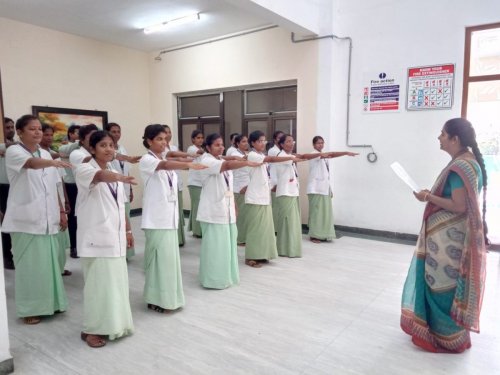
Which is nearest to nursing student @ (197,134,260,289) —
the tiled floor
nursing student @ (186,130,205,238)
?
the tiled floor

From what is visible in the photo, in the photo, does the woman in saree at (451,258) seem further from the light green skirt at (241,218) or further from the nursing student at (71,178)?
the nursing student at (71,178)

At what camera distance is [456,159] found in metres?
2.28

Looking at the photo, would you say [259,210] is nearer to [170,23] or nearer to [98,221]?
[98,221]

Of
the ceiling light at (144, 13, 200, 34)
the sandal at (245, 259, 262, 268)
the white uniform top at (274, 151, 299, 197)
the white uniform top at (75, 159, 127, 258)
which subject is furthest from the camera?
the ceiling light at (144, 13, 200, 34)

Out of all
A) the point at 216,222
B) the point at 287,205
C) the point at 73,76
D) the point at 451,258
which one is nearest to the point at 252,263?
the point at 287,205

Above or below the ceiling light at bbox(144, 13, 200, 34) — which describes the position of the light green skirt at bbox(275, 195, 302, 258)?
below

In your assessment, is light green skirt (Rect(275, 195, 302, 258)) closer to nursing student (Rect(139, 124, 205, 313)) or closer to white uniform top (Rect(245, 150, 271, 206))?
white uniform top (Rect(245, 150, 271, 206))

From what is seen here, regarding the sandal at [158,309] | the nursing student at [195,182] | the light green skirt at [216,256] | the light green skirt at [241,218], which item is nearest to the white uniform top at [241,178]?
the light green skirt at [241,218]

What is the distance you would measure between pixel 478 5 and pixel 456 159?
10.7 ft

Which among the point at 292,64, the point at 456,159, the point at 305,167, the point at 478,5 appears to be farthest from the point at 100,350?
the point at 478,5

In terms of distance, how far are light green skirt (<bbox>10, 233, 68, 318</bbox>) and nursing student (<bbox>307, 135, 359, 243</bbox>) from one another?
3.32 m

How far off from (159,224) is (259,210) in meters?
1.50

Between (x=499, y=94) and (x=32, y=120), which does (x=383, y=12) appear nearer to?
(x=499, y=94)

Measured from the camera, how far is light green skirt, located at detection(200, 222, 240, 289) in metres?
3.40
